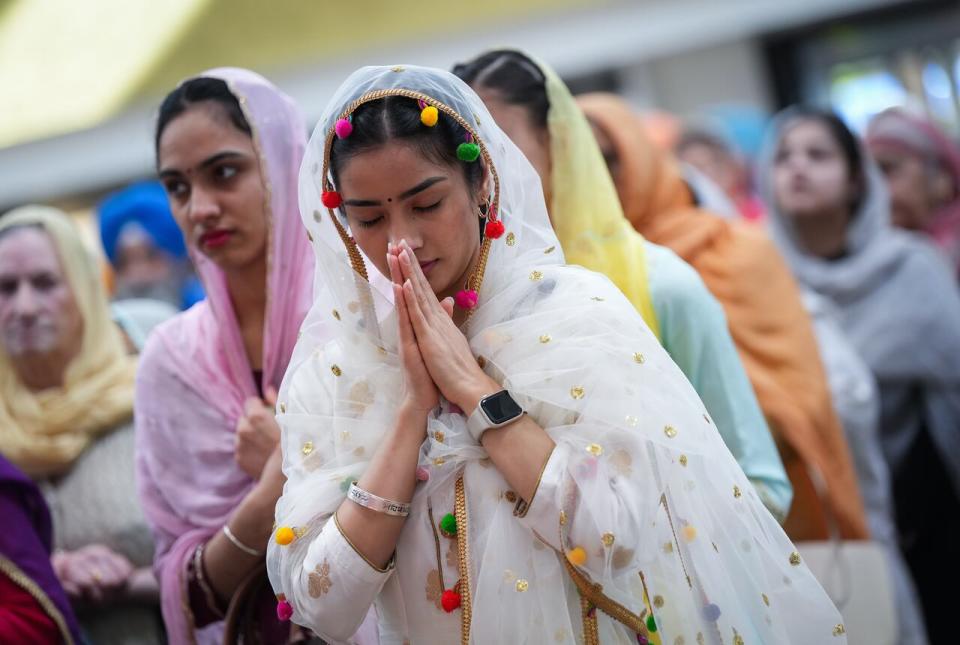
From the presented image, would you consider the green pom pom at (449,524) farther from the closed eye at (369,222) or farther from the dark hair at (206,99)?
the dark hair at (206,99)

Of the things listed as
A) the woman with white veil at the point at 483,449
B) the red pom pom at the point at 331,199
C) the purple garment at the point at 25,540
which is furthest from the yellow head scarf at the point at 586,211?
the purple garment at the point at 25,540

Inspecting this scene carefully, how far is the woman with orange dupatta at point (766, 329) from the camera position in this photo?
2969 millimetres

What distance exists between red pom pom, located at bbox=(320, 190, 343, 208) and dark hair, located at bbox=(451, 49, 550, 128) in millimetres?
661

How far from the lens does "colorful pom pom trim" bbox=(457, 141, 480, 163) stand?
1.72 meters

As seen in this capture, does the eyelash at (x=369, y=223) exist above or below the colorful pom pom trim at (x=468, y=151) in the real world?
below

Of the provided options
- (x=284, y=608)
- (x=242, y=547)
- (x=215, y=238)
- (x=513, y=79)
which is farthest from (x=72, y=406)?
(x=513, y=79)

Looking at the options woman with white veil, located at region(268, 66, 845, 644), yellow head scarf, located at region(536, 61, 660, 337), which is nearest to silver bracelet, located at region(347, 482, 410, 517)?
woman with white veil, located at region(268, 66, 845, 644)

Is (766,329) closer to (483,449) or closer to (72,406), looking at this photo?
(483,449)

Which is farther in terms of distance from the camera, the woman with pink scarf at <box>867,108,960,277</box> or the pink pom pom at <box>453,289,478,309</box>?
the woman with pink scarf at <box>867,108,960,277</box>

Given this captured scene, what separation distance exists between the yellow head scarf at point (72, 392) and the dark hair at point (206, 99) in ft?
2.97

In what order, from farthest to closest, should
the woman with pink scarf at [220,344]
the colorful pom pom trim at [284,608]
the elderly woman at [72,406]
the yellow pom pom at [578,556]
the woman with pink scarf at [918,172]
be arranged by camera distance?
the woman with pink scarf at [918,172] < the elderly woman at [72,406] < the woman with pink scarf at [220,344] < the colorful pom pom trim at [284,608] < the yellow pom pom at [578,556]

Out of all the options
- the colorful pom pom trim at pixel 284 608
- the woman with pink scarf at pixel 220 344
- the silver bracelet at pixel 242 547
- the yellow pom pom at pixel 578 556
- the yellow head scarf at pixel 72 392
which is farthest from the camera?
the yellow head scarf at pixel 72 392

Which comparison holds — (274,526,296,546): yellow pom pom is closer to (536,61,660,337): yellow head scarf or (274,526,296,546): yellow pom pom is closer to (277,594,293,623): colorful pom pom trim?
(277,594,293,623): colorful pom pom trim

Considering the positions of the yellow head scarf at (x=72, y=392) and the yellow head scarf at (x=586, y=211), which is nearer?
the yellow head scarf at (x=586, y=211)
